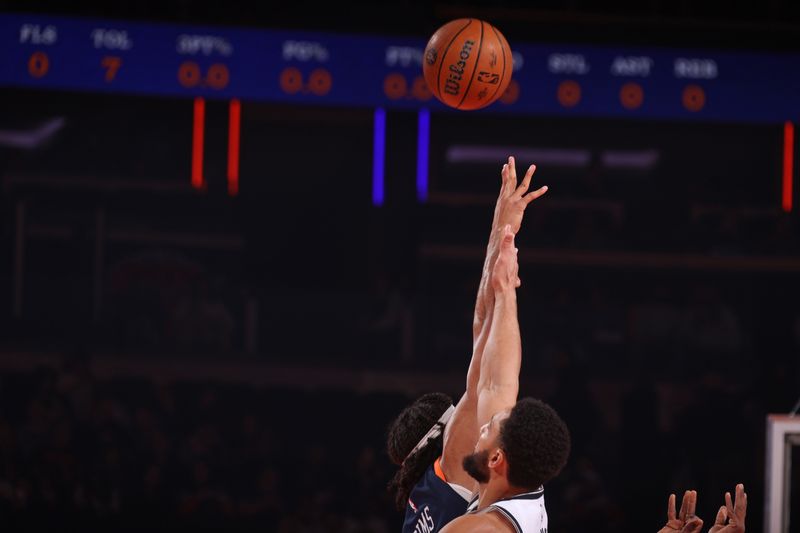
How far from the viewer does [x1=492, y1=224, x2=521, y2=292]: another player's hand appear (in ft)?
8.58

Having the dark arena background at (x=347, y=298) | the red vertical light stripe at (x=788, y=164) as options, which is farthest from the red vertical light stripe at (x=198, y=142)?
the red vertical light stripe at (x=788, y=164)

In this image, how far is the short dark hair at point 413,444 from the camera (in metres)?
2.70

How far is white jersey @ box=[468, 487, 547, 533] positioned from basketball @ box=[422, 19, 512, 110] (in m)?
1.92

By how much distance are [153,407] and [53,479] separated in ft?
2.42

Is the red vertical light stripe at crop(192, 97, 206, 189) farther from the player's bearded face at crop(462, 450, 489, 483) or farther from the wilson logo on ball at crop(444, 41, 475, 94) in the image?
the player's bearded face at crop(462, 450, 489, 483)

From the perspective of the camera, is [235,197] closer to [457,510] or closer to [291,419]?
[291,419]

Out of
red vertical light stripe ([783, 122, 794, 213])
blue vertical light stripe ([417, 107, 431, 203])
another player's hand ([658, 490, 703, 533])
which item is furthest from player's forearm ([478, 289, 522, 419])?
red vertical light stripe ([783, 122, 794, 213])

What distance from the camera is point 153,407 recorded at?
6.95 metres

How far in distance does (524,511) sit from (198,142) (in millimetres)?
4789

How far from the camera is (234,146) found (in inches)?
263

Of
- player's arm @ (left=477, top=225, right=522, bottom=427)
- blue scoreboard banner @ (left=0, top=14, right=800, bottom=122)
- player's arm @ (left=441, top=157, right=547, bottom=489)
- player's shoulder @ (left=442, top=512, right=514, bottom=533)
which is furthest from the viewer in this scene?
blue scoreboard banner @ (left=0, top=14, right=800, bottom=122)

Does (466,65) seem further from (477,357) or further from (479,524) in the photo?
(479,524)

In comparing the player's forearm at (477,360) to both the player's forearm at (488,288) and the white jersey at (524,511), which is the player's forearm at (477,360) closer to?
the player's forearm at (488,288)

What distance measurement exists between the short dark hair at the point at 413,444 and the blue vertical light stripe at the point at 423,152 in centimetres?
394
